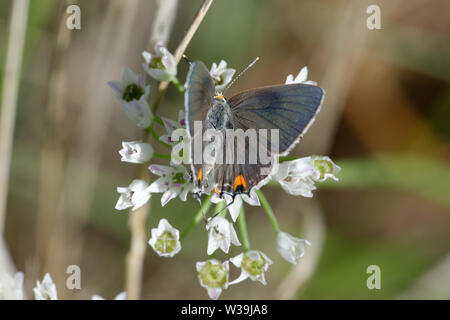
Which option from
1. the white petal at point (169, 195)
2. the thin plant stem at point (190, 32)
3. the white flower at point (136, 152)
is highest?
the thin plant stem at point (190, 32)

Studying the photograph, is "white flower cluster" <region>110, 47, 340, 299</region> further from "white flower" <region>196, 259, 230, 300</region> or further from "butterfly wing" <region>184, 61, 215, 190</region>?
"butterfly wing" <region>184, 61, 215, 190</region>

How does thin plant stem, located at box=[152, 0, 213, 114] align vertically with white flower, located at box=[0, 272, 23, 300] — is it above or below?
above

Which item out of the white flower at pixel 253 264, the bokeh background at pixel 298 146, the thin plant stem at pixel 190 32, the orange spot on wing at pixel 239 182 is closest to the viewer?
the thin plant stem at pixel 190 32

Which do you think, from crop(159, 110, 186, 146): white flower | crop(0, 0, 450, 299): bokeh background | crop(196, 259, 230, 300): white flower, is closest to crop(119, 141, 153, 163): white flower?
crop(159, 110, 186, 146): white flower

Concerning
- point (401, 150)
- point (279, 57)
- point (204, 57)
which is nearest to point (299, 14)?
point (279, 57)

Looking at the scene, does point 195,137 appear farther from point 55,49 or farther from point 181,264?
point 181,264

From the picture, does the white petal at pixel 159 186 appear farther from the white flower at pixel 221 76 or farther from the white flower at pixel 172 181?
the white flower at pixel 221 76

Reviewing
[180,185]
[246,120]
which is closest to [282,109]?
[246,120]

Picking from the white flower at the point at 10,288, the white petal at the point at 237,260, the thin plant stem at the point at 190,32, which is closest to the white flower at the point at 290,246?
the white petal at the point at 237,260
